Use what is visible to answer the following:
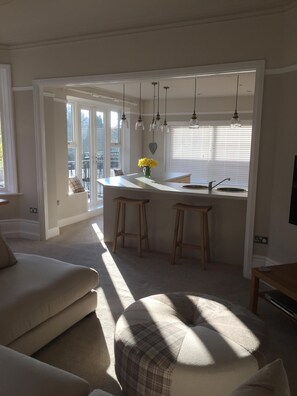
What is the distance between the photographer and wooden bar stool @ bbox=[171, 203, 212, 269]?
12.7ft

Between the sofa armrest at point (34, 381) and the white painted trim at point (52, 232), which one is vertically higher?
the sofa armrest at point (34, 381)

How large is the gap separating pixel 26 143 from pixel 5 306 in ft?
10.7

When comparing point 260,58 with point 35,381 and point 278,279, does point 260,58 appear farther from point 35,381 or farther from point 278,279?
point 35,381

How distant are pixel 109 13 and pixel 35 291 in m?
2.95

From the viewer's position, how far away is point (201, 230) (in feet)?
12.8

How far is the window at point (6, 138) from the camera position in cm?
469

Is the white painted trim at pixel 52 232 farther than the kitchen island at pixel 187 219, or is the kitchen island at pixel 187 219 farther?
the white painted trim at pixel 52 232

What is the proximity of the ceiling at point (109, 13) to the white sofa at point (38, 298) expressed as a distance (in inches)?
97.2

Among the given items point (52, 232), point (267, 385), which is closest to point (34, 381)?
point (267, 385)

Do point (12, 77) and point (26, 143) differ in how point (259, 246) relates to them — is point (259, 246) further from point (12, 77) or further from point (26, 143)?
point (12, 77)

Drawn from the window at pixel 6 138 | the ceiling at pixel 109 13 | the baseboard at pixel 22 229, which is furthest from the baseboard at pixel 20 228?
the ceiling at pixel 109 13

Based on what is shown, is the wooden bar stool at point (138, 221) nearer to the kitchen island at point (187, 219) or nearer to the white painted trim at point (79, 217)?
the kitchen island at point (187, 219)

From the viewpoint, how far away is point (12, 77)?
466 centimetres

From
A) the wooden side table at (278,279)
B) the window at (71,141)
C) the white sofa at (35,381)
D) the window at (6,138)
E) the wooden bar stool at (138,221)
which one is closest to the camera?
the white sofa at (35,381)
